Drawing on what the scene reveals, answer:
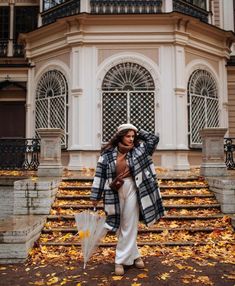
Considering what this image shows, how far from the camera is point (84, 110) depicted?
40.0 feet

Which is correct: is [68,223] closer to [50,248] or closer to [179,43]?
[50,248]

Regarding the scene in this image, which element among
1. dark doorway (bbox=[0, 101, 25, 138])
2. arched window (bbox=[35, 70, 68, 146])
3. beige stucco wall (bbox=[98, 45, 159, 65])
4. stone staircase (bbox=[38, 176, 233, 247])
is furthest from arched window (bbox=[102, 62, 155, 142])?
dark doorway (bbox=[0, 101, 25, 138])

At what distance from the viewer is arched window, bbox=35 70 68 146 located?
42.3 ft

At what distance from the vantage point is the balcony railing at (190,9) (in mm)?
12828

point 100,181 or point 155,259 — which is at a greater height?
point 100,181

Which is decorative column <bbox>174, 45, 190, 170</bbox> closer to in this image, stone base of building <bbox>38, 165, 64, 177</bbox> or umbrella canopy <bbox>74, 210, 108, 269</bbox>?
stone base of building <bbox>38, 165, 64, 177</bbox>

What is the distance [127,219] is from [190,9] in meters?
11.0

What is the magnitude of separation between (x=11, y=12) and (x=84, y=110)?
8.18 m

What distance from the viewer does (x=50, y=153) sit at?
907 cm

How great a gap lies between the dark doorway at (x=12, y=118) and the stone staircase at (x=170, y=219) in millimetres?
8300

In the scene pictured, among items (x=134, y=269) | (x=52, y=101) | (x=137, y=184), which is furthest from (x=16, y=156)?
(x=137, y=184)

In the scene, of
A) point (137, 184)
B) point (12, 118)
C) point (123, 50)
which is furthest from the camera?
point (12, 118)

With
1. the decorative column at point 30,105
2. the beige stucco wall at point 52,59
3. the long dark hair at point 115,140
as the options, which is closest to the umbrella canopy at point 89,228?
the long dark hair at point 115,140

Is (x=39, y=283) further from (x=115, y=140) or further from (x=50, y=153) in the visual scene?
(x=50, y=153)
